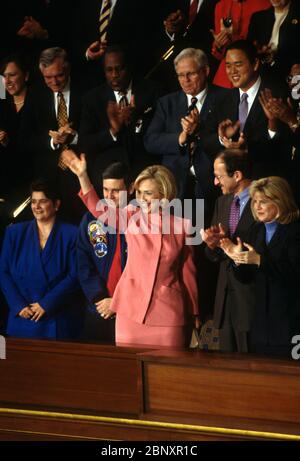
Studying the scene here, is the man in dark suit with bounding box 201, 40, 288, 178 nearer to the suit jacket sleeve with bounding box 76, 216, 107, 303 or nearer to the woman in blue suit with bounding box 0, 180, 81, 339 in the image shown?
the suit jacket sleeve with bounding box 76, 216, 107, 303

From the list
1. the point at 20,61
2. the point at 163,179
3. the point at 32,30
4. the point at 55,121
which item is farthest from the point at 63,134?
the point at 163,179

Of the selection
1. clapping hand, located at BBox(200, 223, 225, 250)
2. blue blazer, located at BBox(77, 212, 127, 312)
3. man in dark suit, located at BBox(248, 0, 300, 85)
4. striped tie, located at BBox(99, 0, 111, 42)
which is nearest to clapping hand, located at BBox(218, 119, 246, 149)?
man in dark suit, located at BBox(248, 0, 300, 85)

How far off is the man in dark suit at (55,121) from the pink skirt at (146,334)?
0.84m

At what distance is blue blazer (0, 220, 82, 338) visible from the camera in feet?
22.1

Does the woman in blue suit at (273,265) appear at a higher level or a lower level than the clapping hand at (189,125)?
lower

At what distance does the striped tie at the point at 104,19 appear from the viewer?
6520 millimetres

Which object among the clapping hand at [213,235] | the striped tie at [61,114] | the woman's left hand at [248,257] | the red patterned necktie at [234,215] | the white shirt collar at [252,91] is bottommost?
the woman's left hand at [248,257]

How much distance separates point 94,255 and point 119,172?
605 mm

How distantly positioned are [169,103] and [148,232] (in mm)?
843

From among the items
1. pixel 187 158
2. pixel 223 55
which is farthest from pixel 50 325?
pixel 223 55

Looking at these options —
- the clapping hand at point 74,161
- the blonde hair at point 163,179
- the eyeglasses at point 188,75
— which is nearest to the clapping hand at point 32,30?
the clapping hand at point 74,161

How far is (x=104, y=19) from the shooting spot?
6.54 meters

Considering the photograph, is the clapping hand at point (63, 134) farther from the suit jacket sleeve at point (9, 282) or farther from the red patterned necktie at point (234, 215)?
the red patterned necktie at point (234, 215)

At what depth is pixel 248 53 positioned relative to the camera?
592 centimetres
